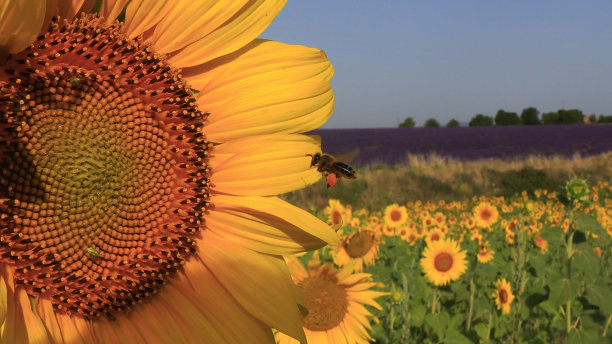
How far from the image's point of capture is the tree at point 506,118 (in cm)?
6956

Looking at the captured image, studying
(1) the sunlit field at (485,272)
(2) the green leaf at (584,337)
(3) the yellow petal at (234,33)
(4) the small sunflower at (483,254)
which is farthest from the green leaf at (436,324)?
(3) the yellow petal at (234,33)

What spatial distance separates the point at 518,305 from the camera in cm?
645

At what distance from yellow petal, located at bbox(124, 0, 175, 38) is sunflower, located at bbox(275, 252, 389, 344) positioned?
A: 146 cm

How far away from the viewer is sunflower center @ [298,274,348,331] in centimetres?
244

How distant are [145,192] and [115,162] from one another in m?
0.08

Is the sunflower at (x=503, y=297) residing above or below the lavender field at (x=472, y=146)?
below

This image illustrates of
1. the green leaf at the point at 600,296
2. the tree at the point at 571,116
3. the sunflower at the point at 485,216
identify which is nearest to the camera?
the green leaf at the point at 600,296

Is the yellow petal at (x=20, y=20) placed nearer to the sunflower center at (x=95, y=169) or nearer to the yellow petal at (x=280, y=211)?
the sunflower center at (x=95, y=169)

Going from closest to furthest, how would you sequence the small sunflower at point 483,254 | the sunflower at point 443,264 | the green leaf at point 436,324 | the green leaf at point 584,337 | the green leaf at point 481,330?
the green leaf at point 584,337
the green leaf at point 436,324
the green leaf at point 481,330
the sunflower at point 443,264
the small sunflower at point 483,254

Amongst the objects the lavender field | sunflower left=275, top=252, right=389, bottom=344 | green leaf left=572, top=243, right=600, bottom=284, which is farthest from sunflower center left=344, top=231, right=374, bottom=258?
the lavender field

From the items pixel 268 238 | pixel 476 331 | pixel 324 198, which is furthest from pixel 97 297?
pixel 324 198

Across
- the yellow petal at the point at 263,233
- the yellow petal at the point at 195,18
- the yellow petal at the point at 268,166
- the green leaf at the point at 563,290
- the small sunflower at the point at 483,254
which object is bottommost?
the small sunflower at the point at 483,254

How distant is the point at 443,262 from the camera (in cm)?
688

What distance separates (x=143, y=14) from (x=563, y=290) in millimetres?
4652
